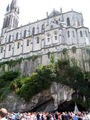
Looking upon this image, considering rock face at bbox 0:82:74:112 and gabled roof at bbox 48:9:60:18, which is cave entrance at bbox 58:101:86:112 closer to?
rock face at bbox 0:82:74:112

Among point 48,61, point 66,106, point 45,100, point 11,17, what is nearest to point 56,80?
point 45,100

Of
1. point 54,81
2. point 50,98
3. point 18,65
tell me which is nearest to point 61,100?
point 50,98

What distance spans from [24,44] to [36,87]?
78.6 feet

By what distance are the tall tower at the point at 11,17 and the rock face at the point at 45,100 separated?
1851 inches

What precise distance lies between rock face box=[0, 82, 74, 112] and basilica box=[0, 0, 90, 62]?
11624 millimetres

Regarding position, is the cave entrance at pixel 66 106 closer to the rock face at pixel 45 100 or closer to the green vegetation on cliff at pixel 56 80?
the rock face at pixel 45 100

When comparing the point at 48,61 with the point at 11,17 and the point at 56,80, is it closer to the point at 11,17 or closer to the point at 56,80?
the point at 56,80

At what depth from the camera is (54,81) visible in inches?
924

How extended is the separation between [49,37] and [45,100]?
22.1m

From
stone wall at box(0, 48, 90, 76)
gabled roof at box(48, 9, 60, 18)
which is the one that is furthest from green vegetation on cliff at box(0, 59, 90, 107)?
gabled roof at box(48, 9, 60, 18)

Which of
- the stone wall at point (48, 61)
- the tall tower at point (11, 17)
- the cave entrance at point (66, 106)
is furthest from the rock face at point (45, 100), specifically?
the tall tower at point (11, 17)

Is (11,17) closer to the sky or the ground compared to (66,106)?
closer to the sky

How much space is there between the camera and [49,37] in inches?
1563

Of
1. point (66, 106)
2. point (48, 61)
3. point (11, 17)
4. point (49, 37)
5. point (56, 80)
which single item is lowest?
point (66, 106)
